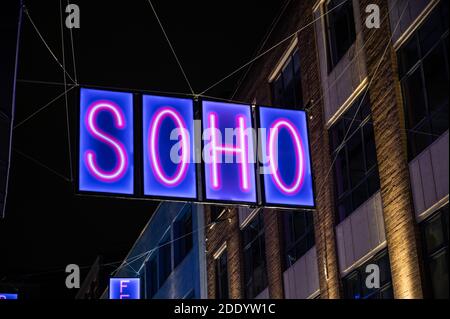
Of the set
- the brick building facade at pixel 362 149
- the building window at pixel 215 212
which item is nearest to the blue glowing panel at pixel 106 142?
the brick building facade at pixel 362 149

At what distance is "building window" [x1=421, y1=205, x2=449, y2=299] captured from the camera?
1466 centimetres

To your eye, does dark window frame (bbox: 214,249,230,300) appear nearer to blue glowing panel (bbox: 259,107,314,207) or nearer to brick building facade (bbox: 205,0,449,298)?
brick building facade (bbox: 205,0,449,298)

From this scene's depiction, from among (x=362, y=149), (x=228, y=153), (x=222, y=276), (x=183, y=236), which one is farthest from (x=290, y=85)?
(x=183, y=236)

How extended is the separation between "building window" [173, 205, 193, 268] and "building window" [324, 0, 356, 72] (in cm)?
1534

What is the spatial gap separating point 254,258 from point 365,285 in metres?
8.44

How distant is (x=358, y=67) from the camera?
734 inches

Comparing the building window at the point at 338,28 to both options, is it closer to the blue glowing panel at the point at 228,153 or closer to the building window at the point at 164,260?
the blue glowing panel at the point at 228,153

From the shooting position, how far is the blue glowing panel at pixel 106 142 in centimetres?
1253

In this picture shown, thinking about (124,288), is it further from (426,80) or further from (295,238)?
(426,80)

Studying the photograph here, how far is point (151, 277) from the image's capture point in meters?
41.8

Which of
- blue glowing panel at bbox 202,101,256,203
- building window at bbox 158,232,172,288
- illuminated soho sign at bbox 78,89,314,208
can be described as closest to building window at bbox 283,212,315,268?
illuminated soho sign at bbox 78,89,314,208

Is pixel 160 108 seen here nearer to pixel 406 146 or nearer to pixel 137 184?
pixel 137 184

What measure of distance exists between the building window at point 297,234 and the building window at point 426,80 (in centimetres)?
594

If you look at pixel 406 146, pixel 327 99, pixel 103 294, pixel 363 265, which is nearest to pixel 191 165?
pixel 406 146
